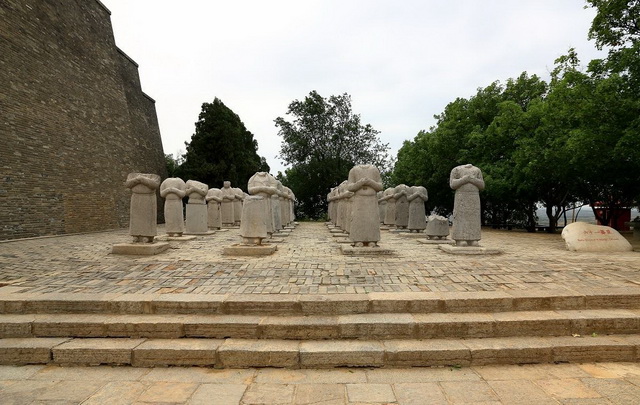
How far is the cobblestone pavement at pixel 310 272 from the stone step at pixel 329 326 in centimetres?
77

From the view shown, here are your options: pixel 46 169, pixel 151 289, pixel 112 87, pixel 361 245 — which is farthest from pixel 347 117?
pixel 151 289

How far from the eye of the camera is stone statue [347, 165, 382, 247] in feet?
26.5

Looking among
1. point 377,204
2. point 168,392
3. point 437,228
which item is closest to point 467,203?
point 377,204

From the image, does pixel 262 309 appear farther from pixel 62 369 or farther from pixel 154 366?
pixel 62 369

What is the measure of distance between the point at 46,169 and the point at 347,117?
24942mm

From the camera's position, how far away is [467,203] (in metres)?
8.42

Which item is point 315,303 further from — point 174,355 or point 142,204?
point 142,204

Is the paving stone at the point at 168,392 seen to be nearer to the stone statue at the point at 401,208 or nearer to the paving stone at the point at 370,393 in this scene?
the paving stone at the point at 370,393

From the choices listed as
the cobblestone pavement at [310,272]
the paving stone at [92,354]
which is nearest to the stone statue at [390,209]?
the cobblestone pavement at [310,272]

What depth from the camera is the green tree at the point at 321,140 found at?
33469 mm

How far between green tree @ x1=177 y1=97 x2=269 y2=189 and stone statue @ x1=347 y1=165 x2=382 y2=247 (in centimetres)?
2092

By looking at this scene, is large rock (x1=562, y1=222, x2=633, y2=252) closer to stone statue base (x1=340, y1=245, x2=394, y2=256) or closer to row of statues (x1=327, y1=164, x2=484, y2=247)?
row of statues (x1=327, y1=164, x2=484, y2=247)

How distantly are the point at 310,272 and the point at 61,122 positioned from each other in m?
15.1

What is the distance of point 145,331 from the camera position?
4172mm
